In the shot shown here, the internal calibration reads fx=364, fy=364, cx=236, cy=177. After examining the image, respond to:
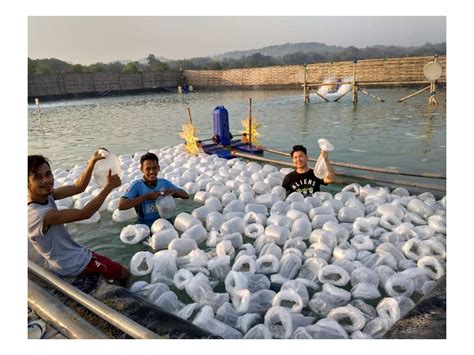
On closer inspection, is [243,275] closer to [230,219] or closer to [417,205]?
[230,219]

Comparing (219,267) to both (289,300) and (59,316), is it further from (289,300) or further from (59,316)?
(59,316)

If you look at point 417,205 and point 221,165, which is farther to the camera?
point 221,165

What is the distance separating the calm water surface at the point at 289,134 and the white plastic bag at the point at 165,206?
580 millimetres

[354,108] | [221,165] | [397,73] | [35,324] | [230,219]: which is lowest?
[35,324]

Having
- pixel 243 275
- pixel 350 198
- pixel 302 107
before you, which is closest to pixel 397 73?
pixel 302 107

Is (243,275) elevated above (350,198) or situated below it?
below

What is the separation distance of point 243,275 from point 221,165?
4.16m

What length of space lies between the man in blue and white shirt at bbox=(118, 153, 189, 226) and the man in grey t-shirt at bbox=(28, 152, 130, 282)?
1024 millimetres

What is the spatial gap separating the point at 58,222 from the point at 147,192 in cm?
180

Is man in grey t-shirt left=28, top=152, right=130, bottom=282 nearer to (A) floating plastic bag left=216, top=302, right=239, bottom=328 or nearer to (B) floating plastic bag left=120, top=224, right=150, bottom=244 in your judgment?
(B) floating plastic bag left=120, top=224, right=150, bottom=244

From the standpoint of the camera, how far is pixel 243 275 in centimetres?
314

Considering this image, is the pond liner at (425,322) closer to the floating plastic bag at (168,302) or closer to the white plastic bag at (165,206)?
the floating plastic bag at (168,302)

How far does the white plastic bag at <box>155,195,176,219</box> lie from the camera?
4590mm

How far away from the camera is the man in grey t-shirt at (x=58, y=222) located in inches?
103
